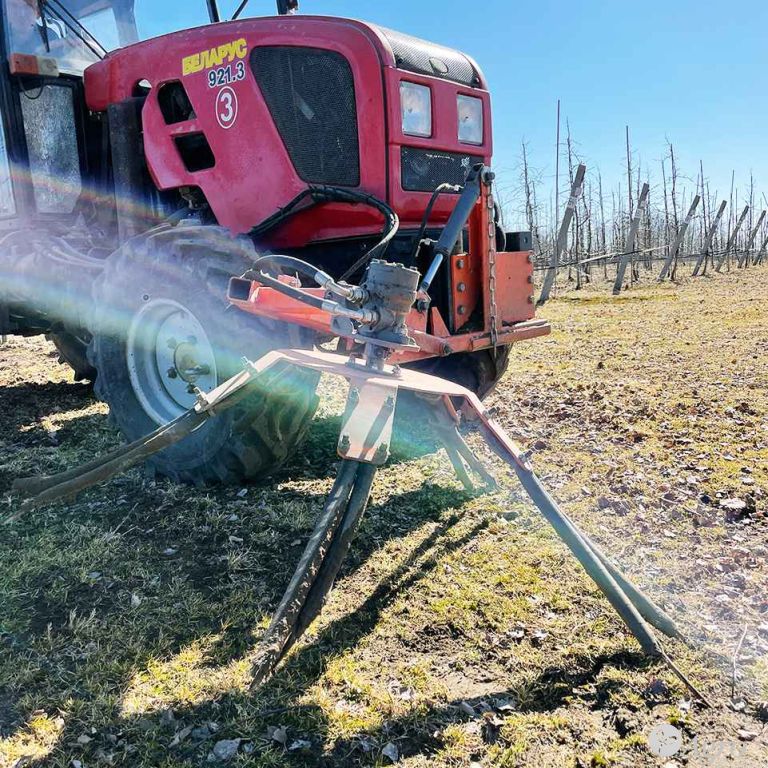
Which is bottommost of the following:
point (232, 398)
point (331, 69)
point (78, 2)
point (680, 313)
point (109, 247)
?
point (680, 313)

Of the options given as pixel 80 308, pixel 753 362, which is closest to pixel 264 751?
pixel 80 308

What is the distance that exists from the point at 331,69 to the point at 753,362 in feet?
19.5

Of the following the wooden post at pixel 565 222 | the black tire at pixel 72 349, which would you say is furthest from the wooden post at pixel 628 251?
the black tire at pixel 72 349

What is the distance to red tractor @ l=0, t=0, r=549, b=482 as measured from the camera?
11.6 ft

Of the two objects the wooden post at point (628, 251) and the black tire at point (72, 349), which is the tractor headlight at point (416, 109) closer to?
the black tire at point (72, 349)

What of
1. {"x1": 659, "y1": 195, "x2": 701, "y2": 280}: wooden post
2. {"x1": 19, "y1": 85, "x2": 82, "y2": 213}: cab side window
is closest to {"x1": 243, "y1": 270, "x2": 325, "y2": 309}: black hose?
{"x1": 19, "y1": 85, "x2": 82, "y2": 213}: cab side window

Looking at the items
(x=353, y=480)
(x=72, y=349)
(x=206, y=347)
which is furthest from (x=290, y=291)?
(x=72, y=349)

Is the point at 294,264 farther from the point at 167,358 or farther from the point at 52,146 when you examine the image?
the point at 52,146

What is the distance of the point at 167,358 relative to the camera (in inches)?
160

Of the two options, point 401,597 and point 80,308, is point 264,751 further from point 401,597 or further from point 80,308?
point 80,308

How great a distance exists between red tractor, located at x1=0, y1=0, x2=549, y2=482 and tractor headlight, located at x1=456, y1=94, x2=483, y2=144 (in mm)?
14

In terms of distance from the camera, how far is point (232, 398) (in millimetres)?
2762

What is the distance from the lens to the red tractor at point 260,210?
3.54 metres

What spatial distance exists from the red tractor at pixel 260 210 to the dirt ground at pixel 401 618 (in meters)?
0.64
